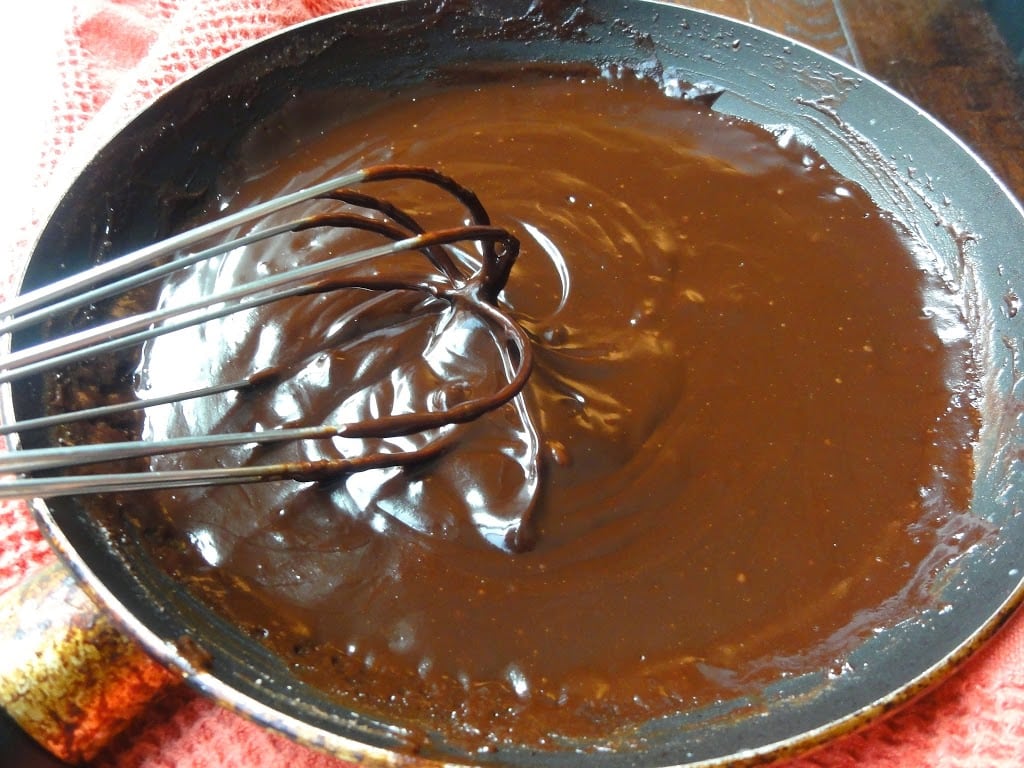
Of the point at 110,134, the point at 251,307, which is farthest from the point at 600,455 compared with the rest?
the point at 110,134

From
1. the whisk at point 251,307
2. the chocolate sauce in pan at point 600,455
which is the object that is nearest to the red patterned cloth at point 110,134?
the chocolate sauce in pan at point 600,455

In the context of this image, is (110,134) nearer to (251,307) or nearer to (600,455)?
(251,307)

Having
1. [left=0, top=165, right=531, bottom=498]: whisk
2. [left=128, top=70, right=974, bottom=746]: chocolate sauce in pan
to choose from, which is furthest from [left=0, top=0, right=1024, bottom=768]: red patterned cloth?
[left=0, top=165, right=531, bottom=498]: whisk

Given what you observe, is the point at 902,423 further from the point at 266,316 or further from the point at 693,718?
the point at 266,316

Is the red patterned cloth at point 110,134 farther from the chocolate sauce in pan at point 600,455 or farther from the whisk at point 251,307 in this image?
the whisk at point 251,307

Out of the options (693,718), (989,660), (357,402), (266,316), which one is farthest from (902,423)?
(266,316)
